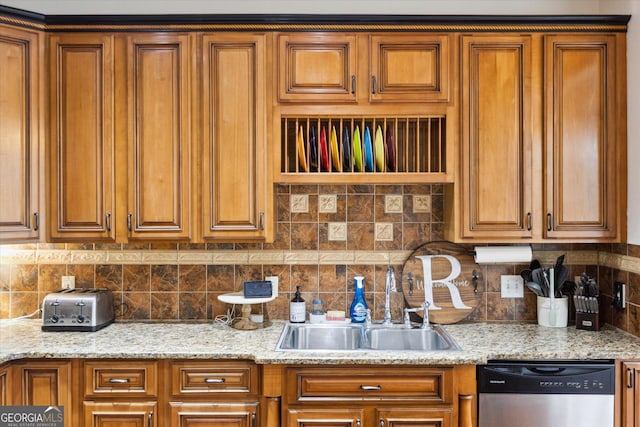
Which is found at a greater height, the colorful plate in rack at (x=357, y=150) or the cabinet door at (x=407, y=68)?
the cabinet door at (x=407, y=68)

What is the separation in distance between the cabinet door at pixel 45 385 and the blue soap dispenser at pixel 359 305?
1351 mm

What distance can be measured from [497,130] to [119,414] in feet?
6.98

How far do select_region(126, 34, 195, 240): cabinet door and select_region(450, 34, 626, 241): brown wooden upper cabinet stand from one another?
1329mm

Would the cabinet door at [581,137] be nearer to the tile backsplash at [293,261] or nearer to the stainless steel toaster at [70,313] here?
the tile backsplash at [293,261]

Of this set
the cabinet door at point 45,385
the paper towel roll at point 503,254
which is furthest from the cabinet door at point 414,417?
the cabinet door at point 45,385

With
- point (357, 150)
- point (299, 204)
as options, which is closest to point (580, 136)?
point (357, 150)

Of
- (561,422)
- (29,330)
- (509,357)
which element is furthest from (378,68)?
(29,330)

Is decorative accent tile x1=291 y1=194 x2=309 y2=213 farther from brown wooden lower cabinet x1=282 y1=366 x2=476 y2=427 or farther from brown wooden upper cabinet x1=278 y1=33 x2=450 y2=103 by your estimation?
brown wooden lower cabinet x1=282 y1=366 x2=476 y2=427

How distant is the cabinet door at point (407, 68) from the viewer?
2.41 m

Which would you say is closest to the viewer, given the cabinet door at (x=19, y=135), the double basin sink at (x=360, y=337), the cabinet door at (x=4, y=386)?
the cabinet door at (x=4, y=386)

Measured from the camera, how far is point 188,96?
7.88ft

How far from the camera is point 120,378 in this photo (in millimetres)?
2166

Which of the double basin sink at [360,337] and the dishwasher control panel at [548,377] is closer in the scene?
the dishwasher control panel at [548,377]

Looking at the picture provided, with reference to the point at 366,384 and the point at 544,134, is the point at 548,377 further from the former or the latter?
the point at 544,134
